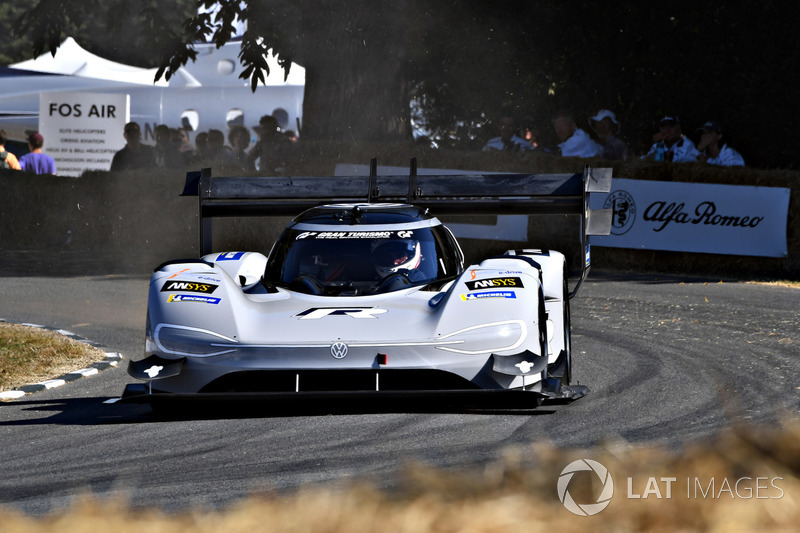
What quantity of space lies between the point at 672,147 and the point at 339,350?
A: 11.5 metres


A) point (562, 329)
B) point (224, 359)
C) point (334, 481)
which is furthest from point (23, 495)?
point (562, 329)

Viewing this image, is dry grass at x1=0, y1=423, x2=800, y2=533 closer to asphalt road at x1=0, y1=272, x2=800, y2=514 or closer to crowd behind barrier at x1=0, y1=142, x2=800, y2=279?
asphalt road at x1=0, y1=272, x2=800, y2=514

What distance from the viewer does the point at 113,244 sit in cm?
2086

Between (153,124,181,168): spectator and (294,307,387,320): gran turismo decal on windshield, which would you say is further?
(153,124,181,168): spectator

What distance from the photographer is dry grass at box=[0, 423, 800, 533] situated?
292cm

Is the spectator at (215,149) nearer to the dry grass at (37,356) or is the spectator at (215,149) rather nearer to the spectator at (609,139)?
the spectator at (609,139)

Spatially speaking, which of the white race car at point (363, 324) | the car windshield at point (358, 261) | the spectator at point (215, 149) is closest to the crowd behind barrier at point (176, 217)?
the spectator at point (215, 149)

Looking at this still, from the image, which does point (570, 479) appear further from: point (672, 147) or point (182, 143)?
point (182, 143)

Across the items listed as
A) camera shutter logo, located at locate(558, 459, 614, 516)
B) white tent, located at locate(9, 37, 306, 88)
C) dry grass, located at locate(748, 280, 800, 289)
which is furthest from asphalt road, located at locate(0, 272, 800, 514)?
white tent, located at locate(9, 37, 306, 88)

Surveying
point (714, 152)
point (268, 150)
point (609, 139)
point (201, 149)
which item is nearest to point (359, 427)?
point (714, 152)

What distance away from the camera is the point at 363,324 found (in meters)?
7.02

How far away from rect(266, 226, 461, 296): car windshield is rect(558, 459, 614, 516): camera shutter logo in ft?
15.1

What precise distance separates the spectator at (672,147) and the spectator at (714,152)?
0.13m

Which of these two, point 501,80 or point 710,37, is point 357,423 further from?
point 501,80
